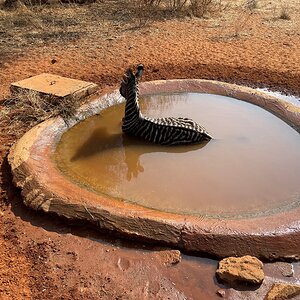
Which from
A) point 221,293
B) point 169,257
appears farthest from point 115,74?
point 221,293

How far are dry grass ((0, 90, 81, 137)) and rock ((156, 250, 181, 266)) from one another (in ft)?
9.83

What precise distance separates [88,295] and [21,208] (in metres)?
1.55

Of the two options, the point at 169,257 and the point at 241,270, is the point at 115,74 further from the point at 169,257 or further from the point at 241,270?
the point at 241,270

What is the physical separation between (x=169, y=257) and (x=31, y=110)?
376cm

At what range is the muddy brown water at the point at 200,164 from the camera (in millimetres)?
4938

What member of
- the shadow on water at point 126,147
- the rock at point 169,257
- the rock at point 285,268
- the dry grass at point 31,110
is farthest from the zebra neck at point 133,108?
the rock at point 285,268

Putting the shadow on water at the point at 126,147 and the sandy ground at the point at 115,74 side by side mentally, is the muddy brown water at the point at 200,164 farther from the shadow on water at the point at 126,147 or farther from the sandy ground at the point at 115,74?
the sandy ground at the point at 115,74

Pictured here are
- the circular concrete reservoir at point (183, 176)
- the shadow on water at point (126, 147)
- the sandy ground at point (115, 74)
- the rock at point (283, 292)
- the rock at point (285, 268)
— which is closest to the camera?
the rock at point (283, 292)

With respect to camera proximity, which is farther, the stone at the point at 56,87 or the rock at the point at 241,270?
the stone at the point at 56,87

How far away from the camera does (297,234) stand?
430 cm

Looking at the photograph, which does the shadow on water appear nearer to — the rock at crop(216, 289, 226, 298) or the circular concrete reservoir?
the circular concrete reservoir

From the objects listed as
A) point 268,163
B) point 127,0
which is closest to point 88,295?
point 268,163

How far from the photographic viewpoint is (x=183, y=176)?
536 centimetres

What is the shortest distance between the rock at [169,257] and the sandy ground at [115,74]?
2cm
